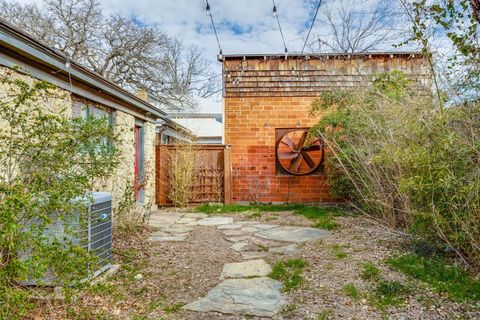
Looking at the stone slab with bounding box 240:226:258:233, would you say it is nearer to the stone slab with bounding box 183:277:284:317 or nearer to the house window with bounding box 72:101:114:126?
the stone slab with bounding box 183:277:284:317

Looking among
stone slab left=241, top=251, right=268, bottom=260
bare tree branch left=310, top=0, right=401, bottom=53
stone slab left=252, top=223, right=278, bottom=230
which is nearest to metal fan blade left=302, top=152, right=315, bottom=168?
stone slab left=252, top=223, right=278, bottom=230

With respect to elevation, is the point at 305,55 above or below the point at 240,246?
above

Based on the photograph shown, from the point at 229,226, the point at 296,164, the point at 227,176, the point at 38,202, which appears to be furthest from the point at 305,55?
the point at 38,202

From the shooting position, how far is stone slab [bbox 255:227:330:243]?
5.22m

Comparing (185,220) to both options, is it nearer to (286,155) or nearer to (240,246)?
(240,246)

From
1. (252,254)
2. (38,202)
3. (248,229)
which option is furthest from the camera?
(248,229)

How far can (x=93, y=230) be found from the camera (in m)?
3.32

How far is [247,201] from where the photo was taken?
9.12m

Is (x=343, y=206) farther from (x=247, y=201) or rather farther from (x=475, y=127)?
(x=475, y=127)

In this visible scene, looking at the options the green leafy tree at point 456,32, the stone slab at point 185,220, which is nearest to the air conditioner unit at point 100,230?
the stone slab at point 185,220

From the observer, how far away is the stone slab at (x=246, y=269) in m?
3.72

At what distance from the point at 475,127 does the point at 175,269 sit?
3.40m

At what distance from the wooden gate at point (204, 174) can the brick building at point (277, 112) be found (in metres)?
0.26

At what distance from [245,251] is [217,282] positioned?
1.18 meters
